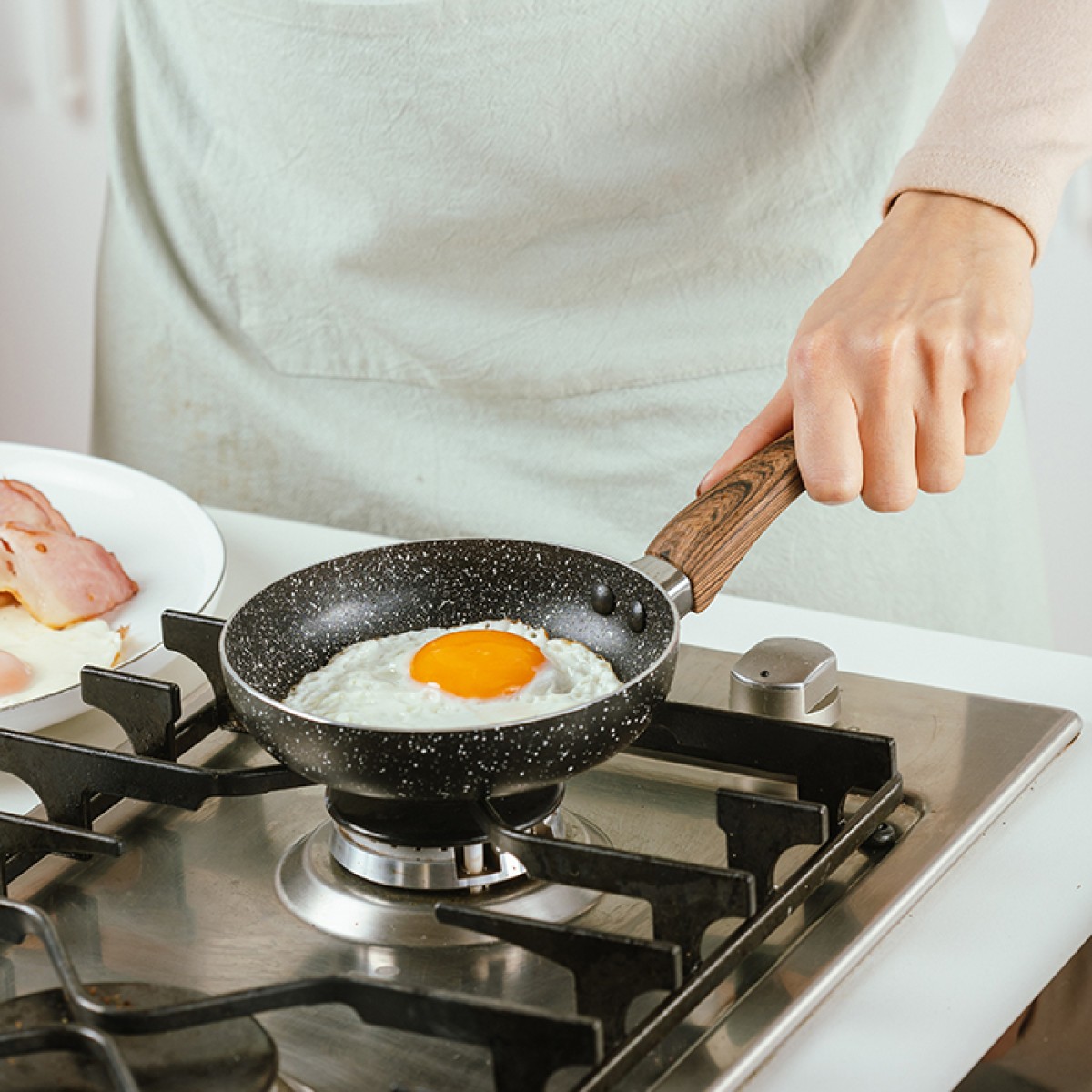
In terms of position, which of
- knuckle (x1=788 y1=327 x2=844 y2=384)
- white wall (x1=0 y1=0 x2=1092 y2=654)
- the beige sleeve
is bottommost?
white wall (x1=0 y1=0 x2=1092 y2=654)

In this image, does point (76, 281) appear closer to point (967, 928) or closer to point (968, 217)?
point (968, 217)

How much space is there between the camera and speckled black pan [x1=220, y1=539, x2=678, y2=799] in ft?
1.99

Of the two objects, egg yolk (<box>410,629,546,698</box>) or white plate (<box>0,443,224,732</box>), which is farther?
white plate (<box>0,443,224,732</box>)

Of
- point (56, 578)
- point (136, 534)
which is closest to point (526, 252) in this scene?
point (136, 534)

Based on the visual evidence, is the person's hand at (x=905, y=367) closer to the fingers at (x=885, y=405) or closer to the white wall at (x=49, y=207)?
the fingers at (x=885, y=405)

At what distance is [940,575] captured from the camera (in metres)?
1.32

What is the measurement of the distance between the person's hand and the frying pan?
30 millimetres

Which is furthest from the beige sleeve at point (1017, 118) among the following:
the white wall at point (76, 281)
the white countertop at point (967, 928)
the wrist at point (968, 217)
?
the white wall at point (76, 281)

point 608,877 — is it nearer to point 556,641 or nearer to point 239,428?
point 556,641

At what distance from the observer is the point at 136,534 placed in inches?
41.8

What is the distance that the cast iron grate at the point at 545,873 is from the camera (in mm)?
511

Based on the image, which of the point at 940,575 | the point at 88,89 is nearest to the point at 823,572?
the point at 940,575

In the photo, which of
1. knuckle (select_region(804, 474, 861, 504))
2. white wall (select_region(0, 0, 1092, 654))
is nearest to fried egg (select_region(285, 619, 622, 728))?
knuckle (select_region(804, 474, 861, 504))

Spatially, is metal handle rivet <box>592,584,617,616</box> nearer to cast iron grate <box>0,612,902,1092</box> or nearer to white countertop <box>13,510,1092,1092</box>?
cast iron grate <box>0,612,902,1092</box>
